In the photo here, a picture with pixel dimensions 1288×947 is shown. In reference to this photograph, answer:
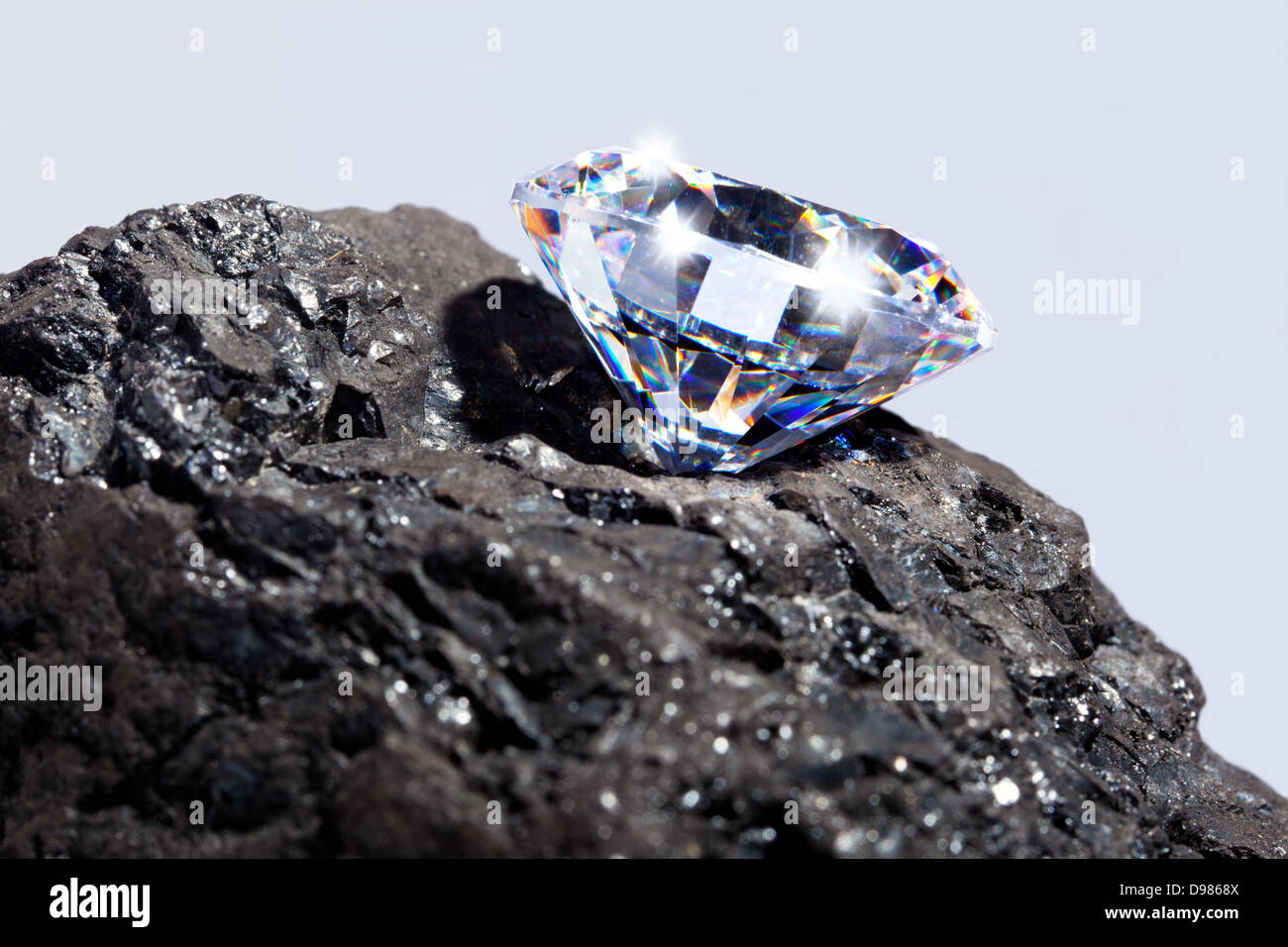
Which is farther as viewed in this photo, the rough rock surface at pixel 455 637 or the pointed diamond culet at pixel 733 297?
the pointed diamond culet at pixel 733 297

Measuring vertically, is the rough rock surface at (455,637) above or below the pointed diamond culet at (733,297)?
below

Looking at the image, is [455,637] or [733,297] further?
[733,297]

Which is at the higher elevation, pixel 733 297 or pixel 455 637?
pixel 733 297

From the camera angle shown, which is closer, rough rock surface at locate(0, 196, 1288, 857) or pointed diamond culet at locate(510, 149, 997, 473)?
rough rock surface at locate(0, 196, 1288, 857)
